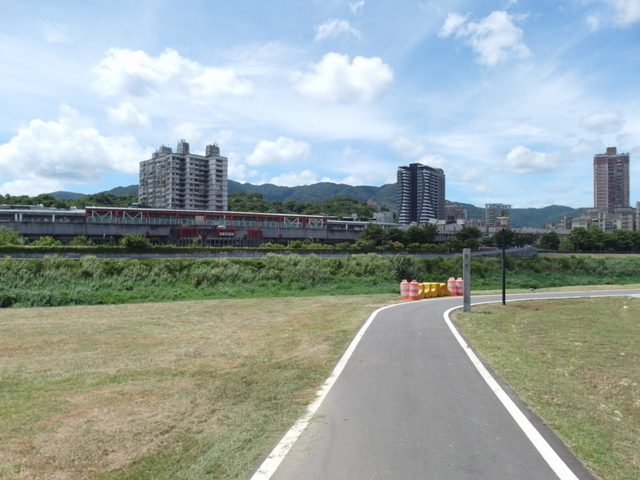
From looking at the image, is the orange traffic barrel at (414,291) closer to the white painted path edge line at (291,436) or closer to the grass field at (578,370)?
the grass field at (578,370)

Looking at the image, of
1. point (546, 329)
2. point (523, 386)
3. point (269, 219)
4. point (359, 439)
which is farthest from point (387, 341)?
point (269, 219)

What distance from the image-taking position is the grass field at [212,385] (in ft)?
18.9

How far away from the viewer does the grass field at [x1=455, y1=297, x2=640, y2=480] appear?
19.8 feet

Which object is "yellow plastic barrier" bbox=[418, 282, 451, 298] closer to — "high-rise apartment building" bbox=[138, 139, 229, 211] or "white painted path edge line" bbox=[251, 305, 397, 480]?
"white painted path edge line" bbox=[251, 305, 397, 480]

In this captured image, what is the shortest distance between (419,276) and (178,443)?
41582 mm

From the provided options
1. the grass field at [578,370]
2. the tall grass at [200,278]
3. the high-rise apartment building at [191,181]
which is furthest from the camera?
the high-rise apartment building at [191,181]

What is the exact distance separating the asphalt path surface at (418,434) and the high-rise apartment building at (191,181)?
560 feet

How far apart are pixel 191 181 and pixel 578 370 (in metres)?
174

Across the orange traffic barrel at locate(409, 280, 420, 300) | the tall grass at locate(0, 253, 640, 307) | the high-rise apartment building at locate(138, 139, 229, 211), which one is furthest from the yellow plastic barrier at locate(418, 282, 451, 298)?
the high-rise apartment building at locate(138, 139, 229, 211)

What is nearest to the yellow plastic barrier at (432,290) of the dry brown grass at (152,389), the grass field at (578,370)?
the grass field at (578,370)

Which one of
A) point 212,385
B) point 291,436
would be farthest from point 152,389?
point 291,436

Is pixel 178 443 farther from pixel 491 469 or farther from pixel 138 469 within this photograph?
pixel 491 469

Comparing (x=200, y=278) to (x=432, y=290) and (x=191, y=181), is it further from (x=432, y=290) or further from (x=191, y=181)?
(x=191, y=181)

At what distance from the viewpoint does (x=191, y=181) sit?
Answer: 174875mm
